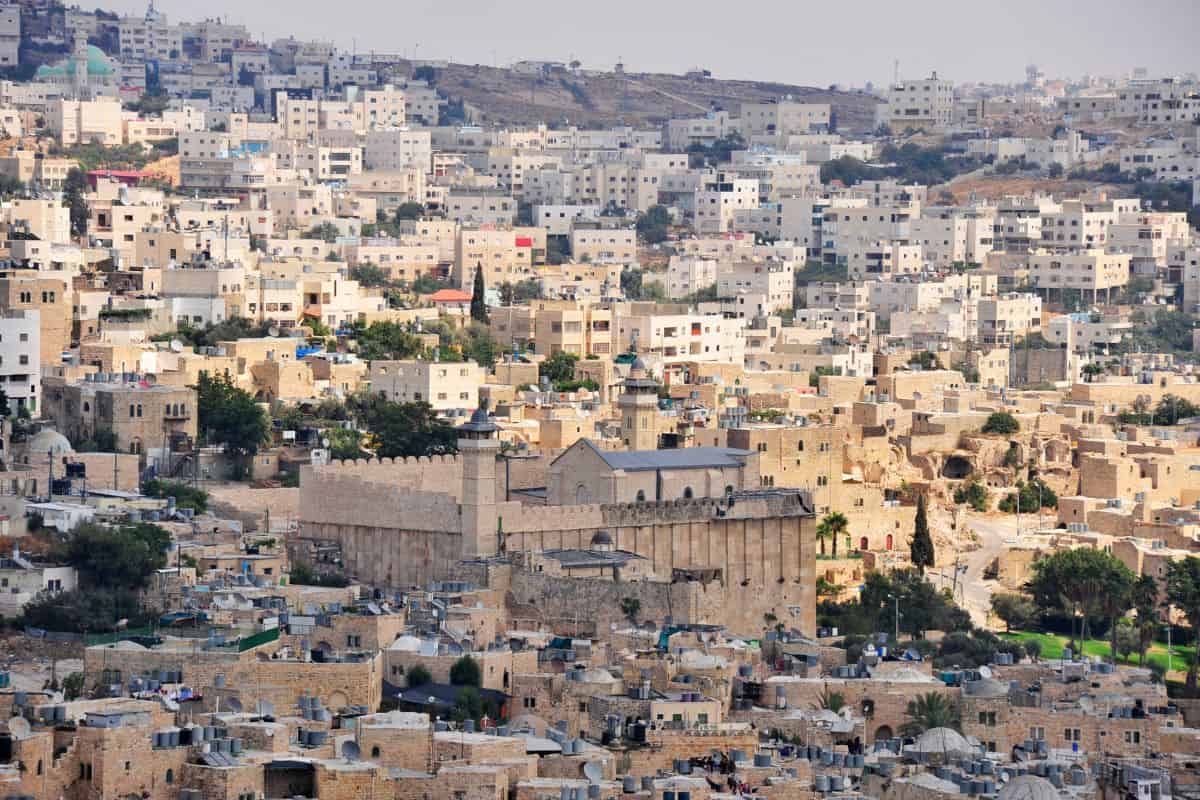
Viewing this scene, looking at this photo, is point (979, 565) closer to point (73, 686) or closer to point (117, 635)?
point (117, 635)

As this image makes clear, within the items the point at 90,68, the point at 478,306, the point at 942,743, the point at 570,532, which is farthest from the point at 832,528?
the point at 90,68

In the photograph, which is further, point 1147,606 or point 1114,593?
point 1114,593

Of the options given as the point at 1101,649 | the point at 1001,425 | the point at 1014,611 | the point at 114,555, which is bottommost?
the point at 1101,649

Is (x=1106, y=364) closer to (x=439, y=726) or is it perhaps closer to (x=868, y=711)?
(x=868, y=711)

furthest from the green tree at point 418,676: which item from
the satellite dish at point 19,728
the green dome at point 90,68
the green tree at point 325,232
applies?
the green dome at point 90,68

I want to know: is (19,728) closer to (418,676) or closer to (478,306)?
(418,676)

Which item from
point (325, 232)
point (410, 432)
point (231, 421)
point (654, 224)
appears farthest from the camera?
point (654, 224)

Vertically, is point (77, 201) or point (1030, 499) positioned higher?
point (77, 201)

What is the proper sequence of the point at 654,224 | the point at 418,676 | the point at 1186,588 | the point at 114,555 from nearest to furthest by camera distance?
1. the point at 418,676
2. the point at 114,555
3. the point at 1186,588
4. the point at 654,224
